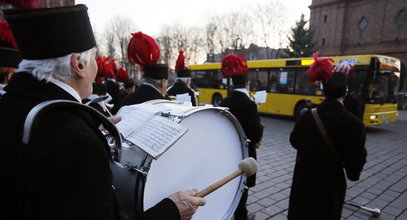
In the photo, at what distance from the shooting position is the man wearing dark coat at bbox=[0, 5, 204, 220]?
81 cm

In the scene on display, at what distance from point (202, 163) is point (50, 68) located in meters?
0.98

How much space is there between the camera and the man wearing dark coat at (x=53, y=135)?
0.81 metres

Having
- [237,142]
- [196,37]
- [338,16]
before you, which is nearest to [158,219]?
[237,142]

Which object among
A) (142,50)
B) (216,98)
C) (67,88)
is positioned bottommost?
(216,98)

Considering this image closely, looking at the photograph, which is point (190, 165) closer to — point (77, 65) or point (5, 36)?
point (77, 65)

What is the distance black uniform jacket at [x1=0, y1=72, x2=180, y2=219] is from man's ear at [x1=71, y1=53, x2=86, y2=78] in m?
0.16

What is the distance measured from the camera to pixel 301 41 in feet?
83.9

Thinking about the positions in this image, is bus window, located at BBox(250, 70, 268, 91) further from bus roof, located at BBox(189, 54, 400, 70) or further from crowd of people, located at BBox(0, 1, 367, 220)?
crowd of people, located at BBox(0, 1, 367, 220)

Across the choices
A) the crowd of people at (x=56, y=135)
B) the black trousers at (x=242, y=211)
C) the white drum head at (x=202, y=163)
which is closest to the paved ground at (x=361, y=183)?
the black trousers at (x=242, y=211)

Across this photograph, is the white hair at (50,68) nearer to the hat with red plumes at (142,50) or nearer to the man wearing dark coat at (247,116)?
the hat with red plumes at (142,50)

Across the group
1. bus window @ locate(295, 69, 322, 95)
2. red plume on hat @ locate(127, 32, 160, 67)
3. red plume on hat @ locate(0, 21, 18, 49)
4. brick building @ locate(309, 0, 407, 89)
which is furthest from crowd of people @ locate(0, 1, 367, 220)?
brick building @ locate(309, 0, 407, 89)

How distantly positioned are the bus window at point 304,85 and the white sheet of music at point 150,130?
10889 millimetres

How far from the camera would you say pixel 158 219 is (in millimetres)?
A: 1097

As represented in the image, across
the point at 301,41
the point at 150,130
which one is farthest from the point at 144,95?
the point at 301,41
